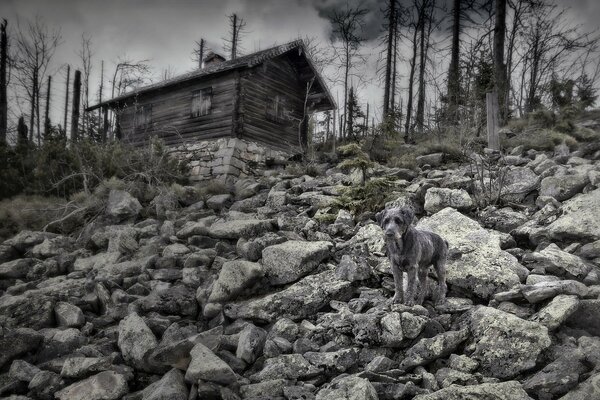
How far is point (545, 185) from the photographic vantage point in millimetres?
6832

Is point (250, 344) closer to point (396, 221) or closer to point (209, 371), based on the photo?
point (209, 371)

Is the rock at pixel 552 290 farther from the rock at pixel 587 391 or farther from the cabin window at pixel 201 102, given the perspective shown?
the cabin window at pixel 201 102

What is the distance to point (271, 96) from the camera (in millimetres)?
18250

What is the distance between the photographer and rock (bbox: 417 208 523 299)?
4473 millimetres

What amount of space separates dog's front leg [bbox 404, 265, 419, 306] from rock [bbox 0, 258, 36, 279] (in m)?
7.22

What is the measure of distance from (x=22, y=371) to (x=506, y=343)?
4.95m

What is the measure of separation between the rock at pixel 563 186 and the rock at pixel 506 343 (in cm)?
394

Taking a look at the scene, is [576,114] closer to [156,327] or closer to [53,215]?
[156,327]

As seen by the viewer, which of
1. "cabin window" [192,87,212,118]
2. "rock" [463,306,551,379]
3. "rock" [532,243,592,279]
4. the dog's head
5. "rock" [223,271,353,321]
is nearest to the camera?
"rock" [463,306,551,379]

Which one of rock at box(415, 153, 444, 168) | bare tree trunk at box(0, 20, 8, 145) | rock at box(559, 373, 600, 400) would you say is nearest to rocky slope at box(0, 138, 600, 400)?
rock at box(559, 373, 600, 400)

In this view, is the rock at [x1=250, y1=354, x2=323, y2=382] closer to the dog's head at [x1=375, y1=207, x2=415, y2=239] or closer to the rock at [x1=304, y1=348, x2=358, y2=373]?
the rock at [x1=304, y1=348, x2=358, y2=373]

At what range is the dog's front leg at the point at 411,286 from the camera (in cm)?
407

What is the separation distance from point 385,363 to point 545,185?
17.1ft

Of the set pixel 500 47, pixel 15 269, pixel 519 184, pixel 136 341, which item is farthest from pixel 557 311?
pixel 500 47
